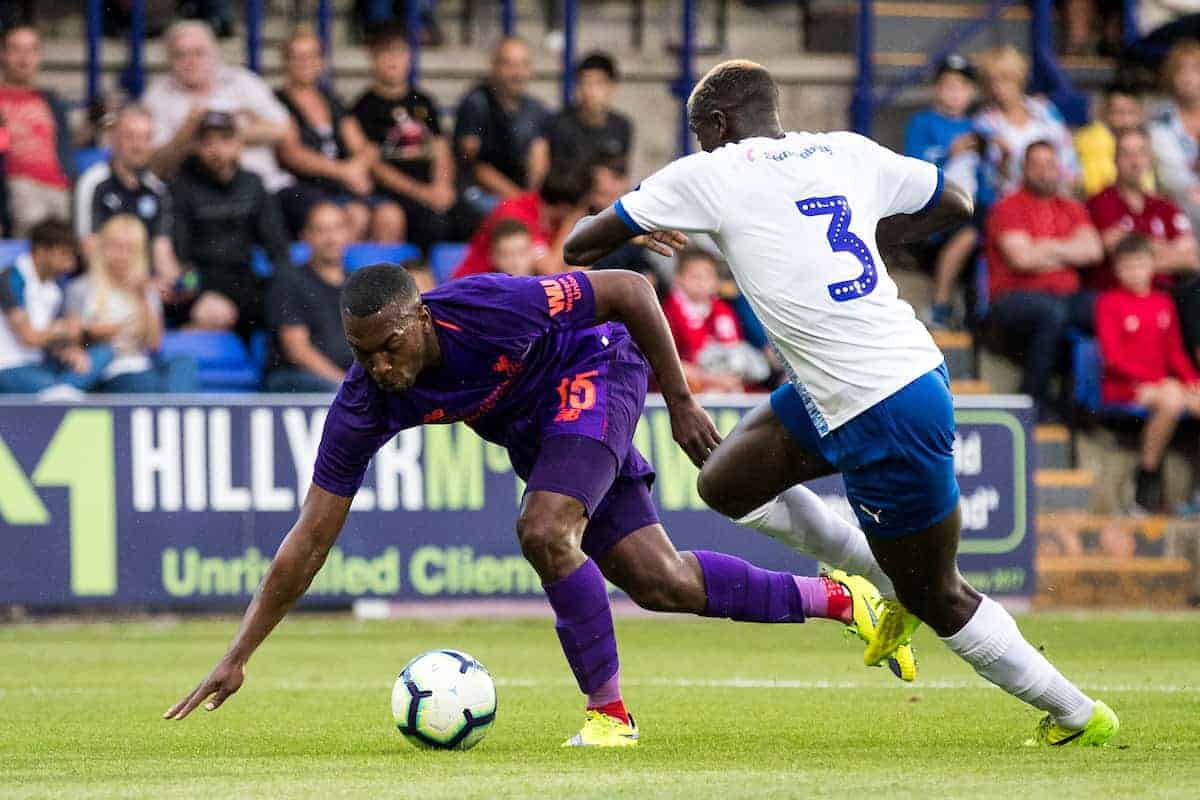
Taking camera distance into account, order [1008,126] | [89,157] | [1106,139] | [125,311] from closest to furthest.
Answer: [125,311]
[89,157]
[1008,126]
[1106,139]

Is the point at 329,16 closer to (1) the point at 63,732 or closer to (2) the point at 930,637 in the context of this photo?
(2) the point at 930,637

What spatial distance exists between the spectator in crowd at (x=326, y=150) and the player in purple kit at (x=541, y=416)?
8.25 metres

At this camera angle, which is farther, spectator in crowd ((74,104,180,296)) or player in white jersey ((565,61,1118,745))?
spectator in crowd ((74,104,180,296))

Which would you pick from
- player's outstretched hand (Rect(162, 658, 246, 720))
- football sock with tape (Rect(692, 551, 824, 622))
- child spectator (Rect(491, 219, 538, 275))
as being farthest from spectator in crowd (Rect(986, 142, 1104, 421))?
player's outstretched hand (Rect(162, 658, 246, 720))

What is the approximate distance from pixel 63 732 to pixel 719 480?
2.57m

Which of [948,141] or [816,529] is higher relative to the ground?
[948,141]

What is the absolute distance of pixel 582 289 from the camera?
7.01m

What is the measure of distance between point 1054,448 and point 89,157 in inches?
294

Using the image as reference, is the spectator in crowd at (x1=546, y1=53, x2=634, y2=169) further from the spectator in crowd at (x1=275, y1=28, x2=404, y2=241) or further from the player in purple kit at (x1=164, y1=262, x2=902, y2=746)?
the player in purple kit at (x1=164, y1=262, x2=902, y2=746)

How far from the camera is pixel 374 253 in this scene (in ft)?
50.2

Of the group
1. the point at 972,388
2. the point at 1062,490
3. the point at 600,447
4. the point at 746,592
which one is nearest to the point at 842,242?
the point at 600,447

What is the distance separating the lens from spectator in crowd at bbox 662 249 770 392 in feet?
47.1

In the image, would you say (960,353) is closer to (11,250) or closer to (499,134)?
(499,134)

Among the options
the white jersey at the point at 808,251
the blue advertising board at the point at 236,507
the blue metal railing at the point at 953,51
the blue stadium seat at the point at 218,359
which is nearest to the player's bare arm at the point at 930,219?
the white jersey at the point at 808,251
